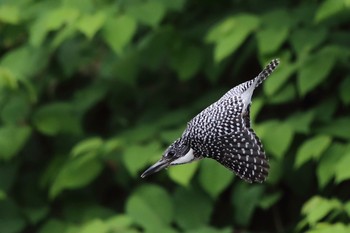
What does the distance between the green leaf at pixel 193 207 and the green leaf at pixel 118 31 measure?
620mm

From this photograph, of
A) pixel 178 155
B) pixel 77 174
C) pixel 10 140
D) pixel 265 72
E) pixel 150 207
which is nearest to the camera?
pixel 265 72

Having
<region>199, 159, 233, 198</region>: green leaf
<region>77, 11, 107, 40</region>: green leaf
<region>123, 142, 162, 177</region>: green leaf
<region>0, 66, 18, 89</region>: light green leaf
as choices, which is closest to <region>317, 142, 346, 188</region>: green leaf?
<region>199, 159, 233, 198</region>: green leaf

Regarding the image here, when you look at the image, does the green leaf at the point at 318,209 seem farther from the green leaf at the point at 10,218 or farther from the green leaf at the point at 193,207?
the green leaf at the point at 10,218

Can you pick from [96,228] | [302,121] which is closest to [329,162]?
[302,121]

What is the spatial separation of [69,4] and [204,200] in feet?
2.93

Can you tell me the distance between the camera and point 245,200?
3498 mm

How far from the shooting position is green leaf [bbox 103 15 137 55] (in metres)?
3.27

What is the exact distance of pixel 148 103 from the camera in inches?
156

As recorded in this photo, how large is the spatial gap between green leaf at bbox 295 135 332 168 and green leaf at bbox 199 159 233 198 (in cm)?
27

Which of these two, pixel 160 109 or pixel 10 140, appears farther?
pixel 160 109

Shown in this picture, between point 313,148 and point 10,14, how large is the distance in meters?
1.36

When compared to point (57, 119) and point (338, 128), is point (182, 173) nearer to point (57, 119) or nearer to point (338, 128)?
point (338, 128)

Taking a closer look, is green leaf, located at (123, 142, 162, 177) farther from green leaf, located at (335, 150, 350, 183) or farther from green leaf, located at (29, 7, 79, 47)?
green leaf, located at (335, 150, 350, 183)

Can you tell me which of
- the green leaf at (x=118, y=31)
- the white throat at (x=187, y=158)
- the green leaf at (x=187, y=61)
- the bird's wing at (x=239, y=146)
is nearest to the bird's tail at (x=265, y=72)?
the bird's wing at (x=239, y=146)
